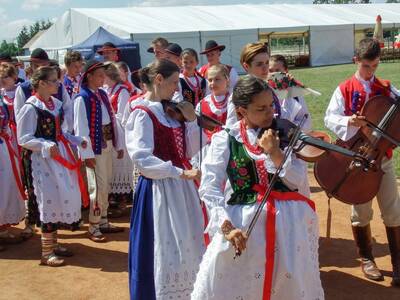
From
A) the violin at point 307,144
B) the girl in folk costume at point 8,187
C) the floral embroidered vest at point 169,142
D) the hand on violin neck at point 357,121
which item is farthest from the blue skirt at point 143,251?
the girl in folk costume at point 8,187

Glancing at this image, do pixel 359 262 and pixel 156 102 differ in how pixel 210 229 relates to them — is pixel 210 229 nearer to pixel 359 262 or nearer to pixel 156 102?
pixel 156 102

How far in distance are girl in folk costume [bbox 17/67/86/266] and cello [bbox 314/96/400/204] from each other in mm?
2604

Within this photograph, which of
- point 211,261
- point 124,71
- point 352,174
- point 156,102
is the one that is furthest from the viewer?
point 124,71

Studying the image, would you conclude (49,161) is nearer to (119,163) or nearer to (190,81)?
(119,163)

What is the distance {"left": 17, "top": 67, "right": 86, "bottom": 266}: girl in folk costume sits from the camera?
5.35 metres

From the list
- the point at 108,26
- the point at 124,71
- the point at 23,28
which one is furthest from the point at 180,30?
the point at 23,28

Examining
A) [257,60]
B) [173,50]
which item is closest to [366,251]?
[257,60]

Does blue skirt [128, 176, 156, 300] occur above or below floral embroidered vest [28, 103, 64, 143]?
below

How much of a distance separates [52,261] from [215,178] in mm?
3034

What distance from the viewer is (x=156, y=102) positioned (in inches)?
152

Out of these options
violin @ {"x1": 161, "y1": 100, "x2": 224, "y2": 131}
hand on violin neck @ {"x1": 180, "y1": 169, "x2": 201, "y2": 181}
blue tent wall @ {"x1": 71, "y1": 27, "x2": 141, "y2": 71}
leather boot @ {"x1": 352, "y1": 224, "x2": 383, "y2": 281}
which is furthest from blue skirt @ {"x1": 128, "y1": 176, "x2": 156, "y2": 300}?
blue tent wall @ {"x1": 71, "y1": 27, "x2": 141, "y2": 71}

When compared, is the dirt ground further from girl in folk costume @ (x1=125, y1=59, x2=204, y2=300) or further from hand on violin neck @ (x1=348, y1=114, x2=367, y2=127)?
hand on violin neck @ (x1=348, y1=114, x2=367, y2=127)

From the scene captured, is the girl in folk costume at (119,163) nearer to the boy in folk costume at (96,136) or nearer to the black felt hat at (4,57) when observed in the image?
the boy in folk costume at (96,136)

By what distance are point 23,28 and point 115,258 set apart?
3136 inches
